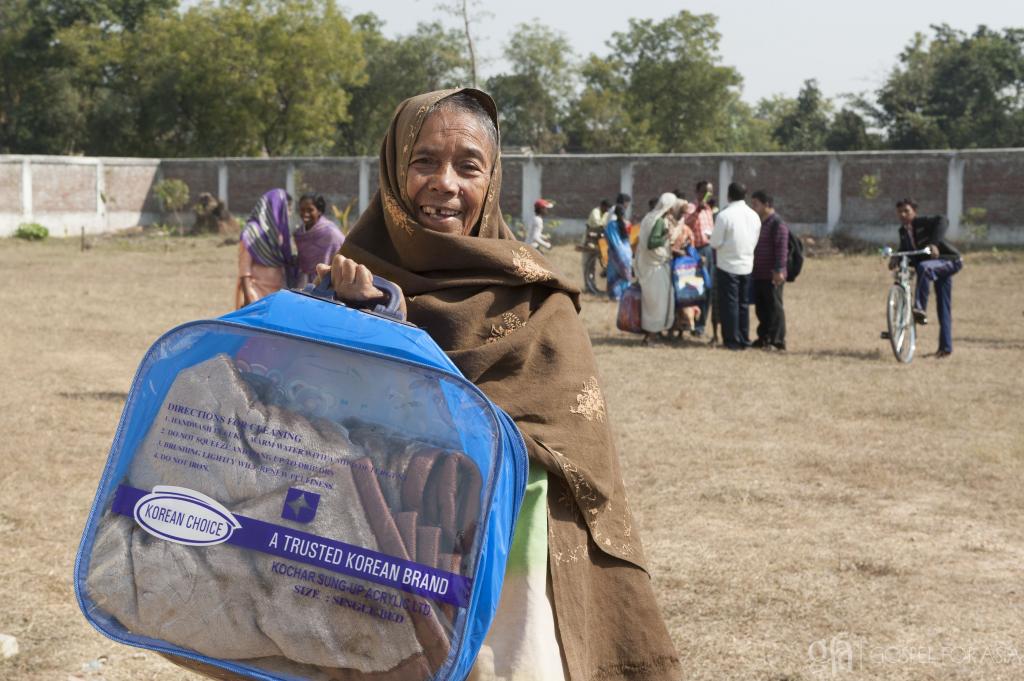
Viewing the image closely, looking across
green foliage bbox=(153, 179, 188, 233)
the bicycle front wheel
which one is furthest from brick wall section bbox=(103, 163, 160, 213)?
the bicycle front wheel

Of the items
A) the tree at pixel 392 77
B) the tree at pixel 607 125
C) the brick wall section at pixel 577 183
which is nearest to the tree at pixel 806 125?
the tree at pixel 607 125

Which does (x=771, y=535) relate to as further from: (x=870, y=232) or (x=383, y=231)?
(x=870, y=232)

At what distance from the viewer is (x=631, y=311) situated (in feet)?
39.8

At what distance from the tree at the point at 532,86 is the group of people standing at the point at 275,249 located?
158 feet

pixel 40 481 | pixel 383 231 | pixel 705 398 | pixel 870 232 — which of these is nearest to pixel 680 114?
pixel 870 232

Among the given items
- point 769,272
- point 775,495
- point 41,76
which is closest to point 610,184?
point 769,272

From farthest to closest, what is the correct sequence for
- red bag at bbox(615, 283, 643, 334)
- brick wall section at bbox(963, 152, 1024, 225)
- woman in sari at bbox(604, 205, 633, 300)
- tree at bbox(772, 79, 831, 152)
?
tree at bbox(772, 79, 831, 152)
brick wall section at bbox(963, 152, 1024, 225)
woman in sari at bbox(604, 205, 633, 300)
red bag at bbox(615, 283, 643, 334)

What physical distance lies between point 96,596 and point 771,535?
418 centimetres

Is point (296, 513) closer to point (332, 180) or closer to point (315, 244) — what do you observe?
point (315, 244)

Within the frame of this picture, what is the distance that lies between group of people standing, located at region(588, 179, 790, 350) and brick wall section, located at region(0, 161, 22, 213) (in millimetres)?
22653

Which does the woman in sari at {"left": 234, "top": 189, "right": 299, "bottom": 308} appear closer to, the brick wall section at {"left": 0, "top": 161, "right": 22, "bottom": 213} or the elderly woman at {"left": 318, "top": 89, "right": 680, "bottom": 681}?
the elderly woman at {"left": 318, "top": 89, "right": 680, "bottom": 681}

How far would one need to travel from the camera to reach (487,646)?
70.9 inches

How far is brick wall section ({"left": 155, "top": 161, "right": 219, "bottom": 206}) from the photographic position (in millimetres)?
32656

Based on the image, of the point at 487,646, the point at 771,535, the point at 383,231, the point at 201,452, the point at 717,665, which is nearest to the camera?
the point at 201,452
